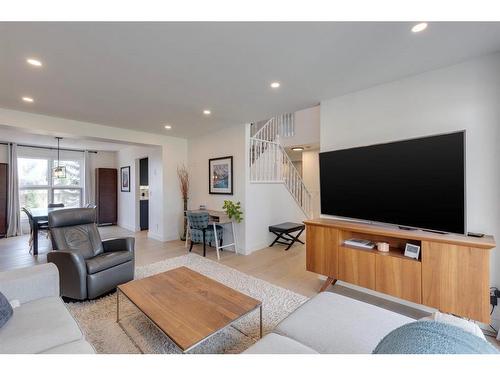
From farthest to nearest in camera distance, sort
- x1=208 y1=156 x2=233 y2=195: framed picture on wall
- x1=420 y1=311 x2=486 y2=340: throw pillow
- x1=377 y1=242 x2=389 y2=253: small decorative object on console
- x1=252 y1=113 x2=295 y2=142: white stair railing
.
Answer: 1. x1=252 y1=113 x2=295 y2=142: white stair railing
2. x1=208 y1=156 x2=233 y2=195: framed picture on wall
3. x1=377 y1=242 x2=389 y2=253: small decorative object on console
4. x1=420 y1=311 x2=486 y2=340: throw pillow

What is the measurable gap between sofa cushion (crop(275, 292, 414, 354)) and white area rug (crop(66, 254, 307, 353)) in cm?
64

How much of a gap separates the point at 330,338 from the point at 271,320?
996 mm

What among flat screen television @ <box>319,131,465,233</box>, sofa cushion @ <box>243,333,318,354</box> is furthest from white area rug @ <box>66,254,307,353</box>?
flat screen television @ <box>319,131,465,233</box>

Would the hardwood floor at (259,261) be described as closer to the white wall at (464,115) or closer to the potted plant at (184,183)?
the potted plant at (184,183)

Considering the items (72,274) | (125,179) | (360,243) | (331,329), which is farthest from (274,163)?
(125,179)

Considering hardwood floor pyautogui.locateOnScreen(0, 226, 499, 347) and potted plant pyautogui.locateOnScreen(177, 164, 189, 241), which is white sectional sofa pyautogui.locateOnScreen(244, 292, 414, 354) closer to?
hardwood floor pyautogui.locateOnScreen(0, 226, 499, 347)

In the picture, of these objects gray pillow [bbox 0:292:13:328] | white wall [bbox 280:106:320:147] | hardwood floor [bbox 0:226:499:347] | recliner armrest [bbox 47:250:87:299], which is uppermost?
white wall [bbox 280:106:320:147]

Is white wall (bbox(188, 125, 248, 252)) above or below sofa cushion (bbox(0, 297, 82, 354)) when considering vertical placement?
above

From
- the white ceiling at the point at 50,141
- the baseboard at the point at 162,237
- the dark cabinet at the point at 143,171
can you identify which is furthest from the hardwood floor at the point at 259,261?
the white ceiling at the point at 50,141

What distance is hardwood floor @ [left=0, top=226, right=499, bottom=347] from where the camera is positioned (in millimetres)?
2590

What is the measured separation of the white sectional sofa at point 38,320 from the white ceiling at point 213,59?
1766 millimetres

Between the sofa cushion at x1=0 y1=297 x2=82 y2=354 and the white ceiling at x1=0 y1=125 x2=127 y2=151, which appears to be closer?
the sofa cushion at x1=0 y1=297 x2=82 y2=354
